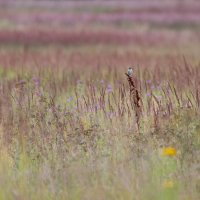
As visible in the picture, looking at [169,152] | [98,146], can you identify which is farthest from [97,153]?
[169,152]

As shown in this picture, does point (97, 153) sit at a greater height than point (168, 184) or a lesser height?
greater

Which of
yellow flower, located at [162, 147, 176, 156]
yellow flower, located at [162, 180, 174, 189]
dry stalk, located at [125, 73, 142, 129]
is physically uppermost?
dry stalk, located at [125, 73, 142, 129]

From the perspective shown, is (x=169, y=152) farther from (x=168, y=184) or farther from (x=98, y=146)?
(x=98, y=146)

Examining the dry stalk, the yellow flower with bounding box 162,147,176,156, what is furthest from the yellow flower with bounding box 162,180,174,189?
the dry stalk

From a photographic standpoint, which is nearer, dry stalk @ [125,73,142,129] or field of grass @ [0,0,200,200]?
field of grass @ [0,0,200,200]

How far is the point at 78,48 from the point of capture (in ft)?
60.5

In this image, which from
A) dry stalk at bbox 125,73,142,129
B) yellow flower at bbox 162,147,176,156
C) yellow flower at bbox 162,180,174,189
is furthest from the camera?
dry stalk at bbox 125,73,142,129

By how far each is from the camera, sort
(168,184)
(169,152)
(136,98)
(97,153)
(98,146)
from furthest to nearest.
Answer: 1. (136,98)
2. (98,146)
3. (97,153)
4. (169,152)
5. (168,184)

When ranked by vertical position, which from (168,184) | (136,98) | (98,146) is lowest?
(168,184)

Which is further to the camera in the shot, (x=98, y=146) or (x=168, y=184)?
(x=98, y=146)

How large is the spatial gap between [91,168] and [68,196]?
0.49 meters

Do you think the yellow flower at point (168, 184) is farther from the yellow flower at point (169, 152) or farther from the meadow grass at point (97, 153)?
the yellow flower at point (169, 152)

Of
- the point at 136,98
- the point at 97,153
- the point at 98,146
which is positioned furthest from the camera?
the point at 136,98

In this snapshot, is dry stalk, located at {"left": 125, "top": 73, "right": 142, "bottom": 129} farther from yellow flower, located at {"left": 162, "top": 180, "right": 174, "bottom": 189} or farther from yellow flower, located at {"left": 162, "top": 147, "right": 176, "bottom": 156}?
yellow flower, located at {"left": 162, "top": 180, "right": 174, "bottom": 189}
